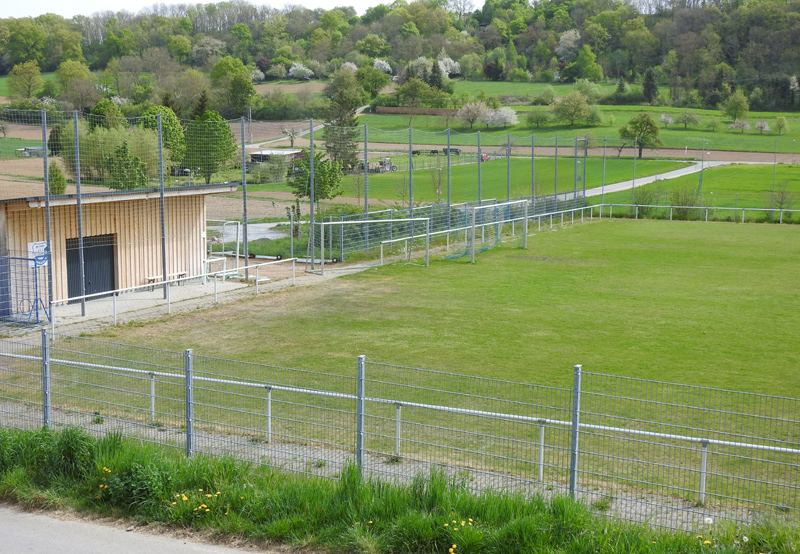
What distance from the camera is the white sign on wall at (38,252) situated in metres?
17.7

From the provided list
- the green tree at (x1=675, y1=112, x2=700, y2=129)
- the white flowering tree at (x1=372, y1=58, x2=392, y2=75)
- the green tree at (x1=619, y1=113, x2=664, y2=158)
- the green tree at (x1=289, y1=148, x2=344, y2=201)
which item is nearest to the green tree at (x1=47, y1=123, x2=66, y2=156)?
the green tree at (x1=289, y1=148, x2=344, y2=201)

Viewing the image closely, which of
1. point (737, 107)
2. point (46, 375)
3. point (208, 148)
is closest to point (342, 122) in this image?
point (208, 148)

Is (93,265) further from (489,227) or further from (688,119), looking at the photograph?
(688,119)

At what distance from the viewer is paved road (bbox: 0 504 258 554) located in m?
6.26

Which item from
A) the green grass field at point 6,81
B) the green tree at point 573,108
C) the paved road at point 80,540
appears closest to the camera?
the paved road at point 80,540

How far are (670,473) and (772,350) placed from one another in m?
7.20

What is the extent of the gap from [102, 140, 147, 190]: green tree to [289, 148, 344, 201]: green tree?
845cm

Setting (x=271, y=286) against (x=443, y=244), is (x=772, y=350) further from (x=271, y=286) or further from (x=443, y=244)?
(x=443, y=244)

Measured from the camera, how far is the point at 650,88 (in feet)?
320

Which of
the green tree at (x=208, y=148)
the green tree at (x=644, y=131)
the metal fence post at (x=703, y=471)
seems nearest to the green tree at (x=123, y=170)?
the green tree at (x=208, y=148)

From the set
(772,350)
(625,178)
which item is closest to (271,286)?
(772,350)

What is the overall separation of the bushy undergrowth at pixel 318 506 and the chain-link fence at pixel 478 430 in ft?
1.57

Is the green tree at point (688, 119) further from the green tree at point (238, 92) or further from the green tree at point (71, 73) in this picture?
the green tree at point (71, 73)

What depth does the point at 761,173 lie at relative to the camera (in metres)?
53.2
